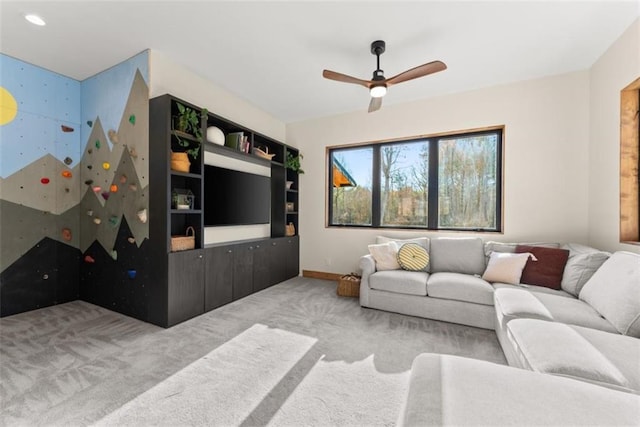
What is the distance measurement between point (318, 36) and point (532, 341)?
285 centimetres

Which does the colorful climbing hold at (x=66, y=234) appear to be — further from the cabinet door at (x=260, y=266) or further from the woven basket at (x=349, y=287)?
the woven basket at (x=349, y=287)

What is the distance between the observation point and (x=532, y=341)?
55.4 inches

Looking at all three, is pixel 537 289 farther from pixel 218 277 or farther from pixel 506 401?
pixel 218 277

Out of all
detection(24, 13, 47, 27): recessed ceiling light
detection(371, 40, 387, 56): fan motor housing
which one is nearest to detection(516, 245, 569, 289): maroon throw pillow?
detection(371, 40, 387, 56): fan motor housing

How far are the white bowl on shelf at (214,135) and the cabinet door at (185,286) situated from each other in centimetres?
129

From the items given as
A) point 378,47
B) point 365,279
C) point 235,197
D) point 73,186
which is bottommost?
point 365,279

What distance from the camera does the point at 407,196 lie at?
4.03 m

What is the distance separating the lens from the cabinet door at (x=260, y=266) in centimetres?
363

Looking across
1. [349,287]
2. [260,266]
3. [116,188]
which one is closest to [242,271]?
[260,266]

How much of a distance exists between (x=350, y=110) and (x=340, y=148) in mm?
627

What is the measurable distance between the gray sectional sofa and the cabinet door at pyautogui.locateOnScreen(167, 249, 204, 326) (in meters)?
1.85

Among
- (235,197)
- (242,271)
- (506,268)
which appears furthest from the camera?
(235,197)

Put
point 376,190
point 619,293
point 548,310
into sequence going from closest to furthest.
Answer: point 619,293
point 548,310
point 376,190

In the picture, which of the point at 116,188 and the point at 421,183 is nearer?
the point at 116,188
